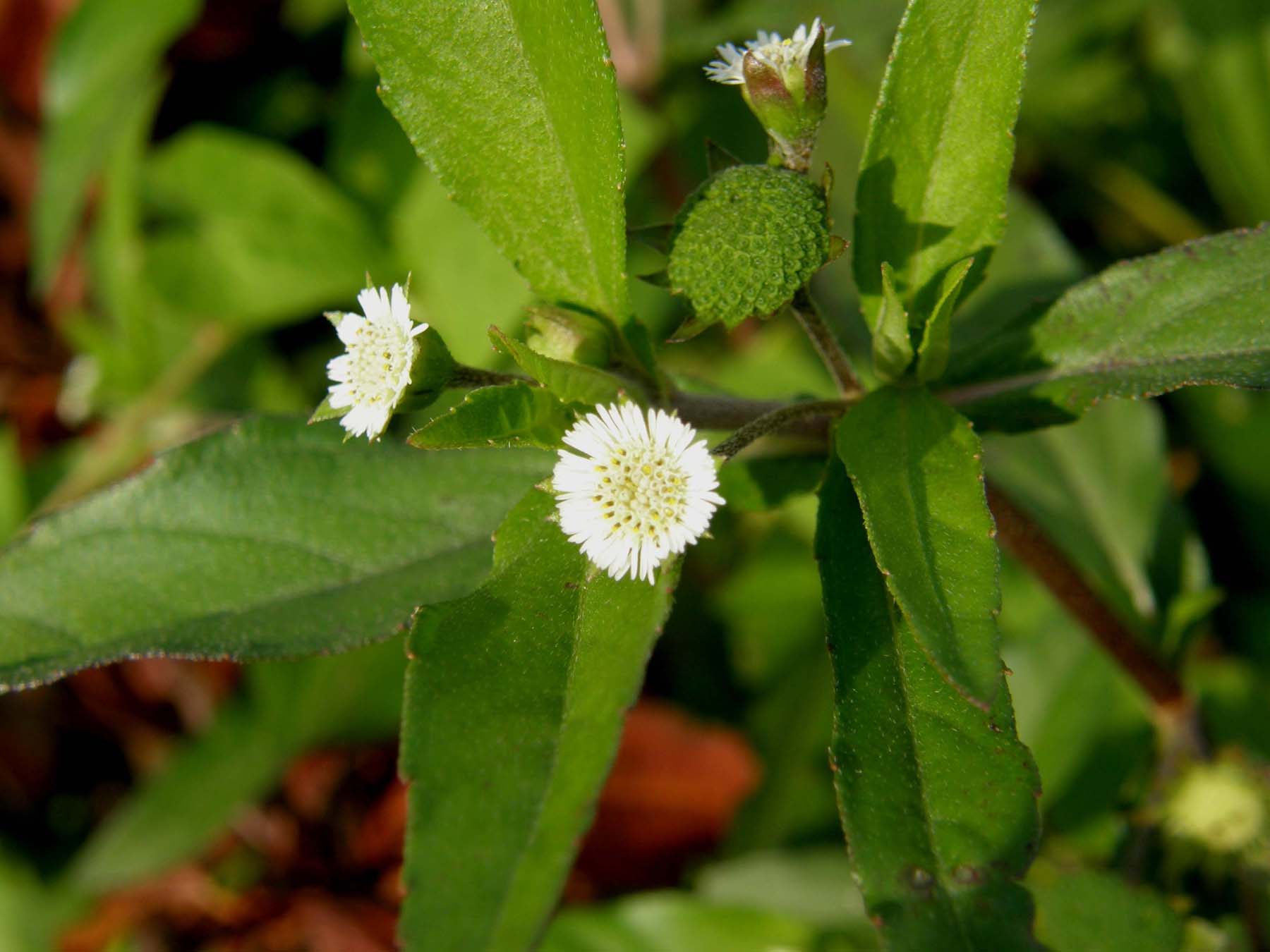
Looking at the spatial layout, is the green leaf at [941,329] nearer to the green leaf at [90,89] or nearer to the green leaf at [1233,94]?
Result: the green leaf at [1233,94]

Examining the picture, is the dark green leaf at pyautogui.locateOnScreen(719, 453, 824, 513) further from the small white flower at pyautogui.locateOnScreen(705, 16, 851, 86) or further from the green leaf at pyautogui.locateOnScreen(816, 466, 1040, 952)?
the small white flower at pyautogui.locateOnScreen(705, 16, 851, 86)

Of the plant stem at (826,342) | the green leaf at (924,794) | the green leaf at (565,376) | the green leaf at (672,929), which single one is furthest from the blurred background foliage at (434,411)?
the green leaf at (565,376)

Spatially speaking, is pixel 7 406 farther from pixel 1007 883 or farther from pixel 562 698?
pixel 1007 883

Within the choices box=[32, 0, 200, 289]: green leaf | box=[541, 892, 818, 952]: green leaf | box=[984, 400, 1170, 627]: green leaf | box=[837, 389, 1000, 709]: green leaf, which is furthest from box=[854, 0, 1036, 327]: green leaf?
box=[32, 0, 200, 289]: green leaf

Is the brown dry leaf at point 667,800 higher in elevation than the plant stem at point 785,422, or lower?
lower

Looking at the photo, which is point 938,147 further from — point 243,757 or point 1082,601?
point 243,757

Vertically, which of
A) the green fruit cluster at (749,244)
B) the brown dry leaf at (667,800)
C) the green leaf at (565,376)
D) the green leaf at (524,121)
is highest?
the green leaf at (524,121)

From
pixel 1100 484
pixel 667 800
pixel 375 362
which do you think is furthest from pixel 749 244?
pixel 667 800

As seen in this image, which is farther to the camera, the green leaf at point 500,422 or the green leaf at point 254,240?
the green leaf at point 254,240
